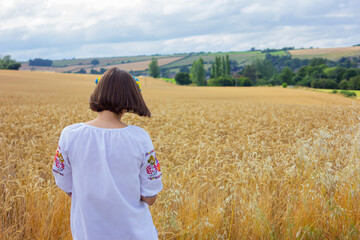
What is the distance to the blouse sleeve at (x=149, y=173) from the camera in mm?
1955

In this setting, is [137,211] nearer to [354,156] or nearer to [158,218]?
[158,218]

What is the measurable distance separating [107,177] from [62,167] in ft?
1.24

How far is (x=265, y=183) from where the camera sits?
15.1 ft

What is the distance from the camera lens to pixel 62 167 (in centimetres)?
203

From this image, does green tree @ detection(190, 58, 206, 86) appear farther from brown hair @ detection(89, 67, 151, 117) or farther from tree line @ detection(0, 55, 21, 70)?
brown hair @ detection(89, 67, 151, 117)

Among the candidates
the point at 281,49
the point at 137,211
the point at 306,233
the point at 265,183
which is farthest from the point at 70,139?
the point at 281,49

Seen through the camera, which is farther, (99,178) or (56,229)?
(56,229)

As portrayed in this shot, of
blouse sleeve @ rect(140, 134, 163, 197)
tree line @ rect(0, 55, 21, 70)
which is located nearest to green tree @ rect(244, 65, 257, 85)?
tree line @ rect(0, 55, 21, 70)

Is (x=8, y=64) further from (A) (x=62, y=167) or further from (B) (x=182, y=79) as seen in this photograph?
Answer: (A) (x=62, y=167)

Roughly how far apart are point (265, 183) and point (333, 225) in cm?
121

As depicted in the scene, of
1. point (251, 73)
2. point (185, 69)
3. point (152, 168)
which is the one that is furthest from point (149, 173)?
point (185, 69)

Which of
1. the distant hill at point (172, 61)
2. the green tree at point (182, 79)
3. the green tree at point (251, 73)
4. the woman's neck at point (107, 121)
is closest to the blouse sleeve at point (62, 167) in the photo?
the woman's neck at point (107, 121)

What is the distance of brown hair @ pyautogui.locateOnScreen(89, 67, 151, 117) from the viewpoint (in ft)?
6.25

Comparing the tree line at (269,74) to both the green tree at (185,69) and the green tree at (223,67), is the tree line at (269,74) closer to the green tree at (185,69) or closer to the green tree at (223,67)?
the green tree at (223,67)
